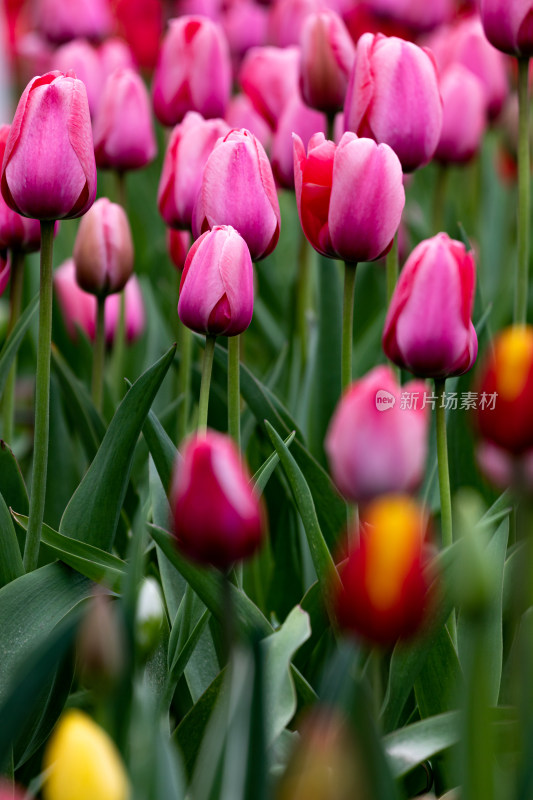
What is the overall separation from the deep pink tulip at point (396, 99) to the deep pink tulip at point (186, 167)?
15cm

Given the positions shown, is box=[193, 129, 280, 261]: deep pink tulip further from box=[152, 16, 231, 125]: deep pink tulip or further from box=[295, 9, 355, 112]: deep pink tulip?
box=[152, 16, 231, 125]: deep pink tulip

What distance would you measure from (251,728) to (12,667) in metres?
0.35

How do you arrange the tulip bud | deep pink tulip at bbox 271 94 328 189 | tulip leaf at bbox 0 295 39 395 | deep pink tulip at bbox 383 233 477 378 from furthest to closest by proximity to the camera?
deep pink tulip at bbox 271 94 328 189, tulip leaf at bbox 0 295 39 395, deep pink tulip at bbox 383 233 477 378, the tulip bud

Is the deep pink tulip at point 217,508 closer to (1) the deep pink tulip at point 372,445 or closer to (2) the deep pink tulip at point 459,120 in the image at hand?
(1) the deep pink tulip at point 372,445

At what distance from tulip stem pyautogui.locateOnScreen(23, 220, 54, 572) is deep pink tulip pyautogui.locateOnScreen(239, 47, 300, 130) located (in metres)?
0.64

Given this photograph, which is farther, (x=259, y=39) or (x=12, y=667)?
(x=259, y=39)

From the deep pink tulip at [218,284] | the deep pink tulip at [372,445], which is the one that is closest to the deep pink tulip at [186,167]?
the deep pink tulip at [218,284]

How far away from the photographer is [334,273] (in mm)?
1269

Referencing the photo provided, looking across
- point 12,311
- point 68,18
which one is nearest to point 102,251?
point 12,311

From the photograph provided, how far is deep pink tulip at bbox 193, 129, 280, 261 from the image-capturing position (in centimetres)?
82

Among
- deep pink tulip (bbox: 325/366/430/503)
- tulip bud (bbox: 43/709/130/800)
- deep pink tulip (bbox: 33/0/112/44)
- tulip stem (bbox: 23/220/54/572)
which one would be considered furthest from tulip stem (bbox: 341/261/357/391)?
deep pink tulip (bbox: 33/0/112/44)

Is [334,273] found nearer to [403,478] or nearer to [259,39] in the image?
[403,478]

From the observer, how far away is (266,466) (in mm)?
784

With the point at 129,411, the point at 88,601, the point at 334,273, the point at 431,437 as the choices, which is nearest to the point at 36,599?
the point at 88,601
